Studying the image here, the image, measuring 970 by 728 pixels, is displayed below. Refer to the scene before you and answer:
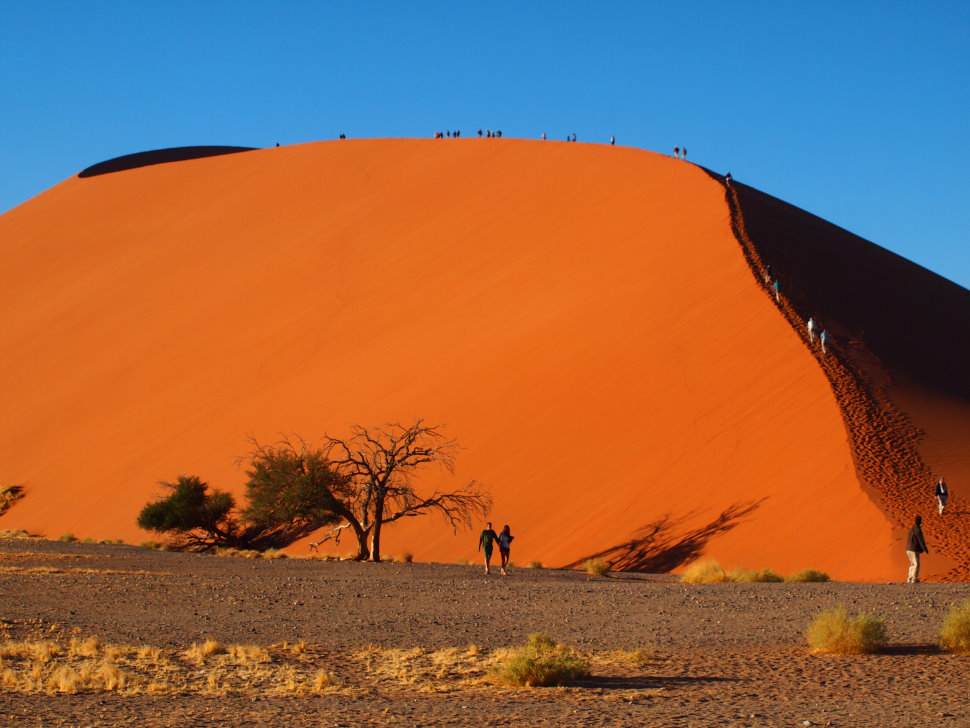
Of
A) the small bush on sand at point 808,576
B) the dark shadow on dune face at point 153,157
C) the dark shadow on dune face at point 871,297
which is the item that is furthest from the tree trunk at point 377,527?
the dark shadow on dune face at point 153,157

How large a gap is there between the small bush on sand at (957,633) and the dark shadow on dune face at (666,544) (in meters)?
8.58

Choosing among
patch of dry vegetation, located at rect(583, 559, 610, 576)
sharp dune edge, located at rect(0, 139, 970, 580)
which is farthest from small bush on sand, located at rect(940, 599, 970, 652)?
patch of dry vegetation, located at rect(583, 559, 610, 576)

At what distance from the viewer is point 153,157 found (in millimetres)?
59156

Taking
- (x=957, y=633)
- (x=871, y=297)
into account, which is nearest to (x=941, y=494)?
(x=957, y=633)

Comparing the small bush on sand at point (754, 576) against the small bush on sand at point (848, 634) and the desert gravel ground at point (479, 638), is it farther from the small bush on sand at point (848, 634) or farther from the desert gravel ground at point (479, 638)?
the small bush on sand at point (848, 634)

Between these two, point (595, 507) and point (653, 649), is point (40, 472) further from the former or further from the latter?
point (653, 649)

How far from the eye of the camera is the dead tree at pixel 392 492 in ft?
63.6

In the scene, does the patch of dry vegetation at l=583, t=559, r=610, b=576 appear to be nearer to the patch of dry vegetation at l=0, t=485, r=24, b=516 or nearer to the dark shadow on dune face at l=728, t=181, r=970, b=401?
the dark shadow on dune face at l=728, t=181, r=970, b=401

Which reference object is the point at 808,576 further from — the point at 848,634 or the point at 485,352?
the point at 485,352

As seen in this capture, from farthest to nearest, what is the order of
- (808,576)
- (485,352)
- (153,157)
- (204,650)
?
(153,157)
(485,352)
(808,576)
(204,650)

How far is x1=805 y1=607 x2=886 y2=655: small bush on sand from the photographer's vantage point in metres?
8.48

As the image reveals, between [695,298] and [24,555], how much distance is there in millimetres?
15860

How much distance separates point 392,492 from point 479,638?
396 inches

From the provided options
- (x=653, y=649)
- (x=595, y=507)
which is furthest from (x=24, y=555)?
(x=653, y=649)
